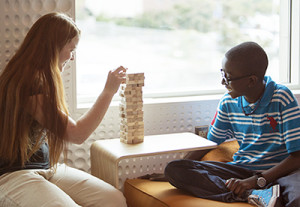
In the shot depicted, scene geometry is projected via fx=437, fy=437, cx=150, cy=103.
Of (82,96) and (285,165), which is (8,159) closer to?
(82,96)

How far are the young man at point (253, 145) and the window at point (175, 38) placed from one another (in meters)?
0.83

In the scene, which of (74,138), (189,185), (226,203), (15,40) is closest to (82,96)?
(15,40)

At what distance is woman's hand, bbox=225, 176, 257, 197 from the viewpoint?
6.74 ft

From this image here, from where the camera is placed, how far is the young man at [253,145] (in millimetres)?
2039

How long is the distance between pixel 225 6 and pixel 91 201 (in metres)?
1.97

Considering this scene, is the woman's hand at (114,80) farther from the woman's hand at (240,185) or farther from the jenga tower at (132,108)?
the woman's hand at (240,185)

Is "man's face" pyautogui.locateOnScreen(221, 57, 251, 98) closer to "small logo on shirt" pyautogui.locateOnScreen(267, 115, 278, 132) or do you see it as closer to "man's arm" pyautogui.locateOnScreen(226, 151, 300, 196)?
"small logo on shirt" pyautogui.locateOnScreen(267, 115, 278, 132)

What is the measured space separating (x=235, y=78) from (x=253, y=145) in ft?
1.19

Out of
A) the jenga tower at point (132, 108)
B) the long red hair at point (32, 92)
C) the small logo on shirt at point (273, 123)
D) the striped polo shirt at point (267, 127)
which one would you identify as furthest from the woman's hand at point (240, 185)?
the long red hair at point (32, 92)

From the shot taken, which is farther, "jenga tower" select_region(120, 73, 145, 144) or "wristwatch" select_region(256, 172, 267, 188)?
"jenga tower" select_region(120, 73, 145, 144)

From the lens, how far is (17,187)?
5.81 ft

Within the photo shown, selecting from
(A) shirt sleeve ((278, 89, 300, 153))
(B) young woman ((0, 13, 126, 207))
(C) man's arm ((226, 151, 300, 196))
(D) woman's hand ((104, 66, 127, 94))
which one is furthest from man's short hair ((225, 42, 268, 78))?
(B) young woman ((0, 13, 126, 207))

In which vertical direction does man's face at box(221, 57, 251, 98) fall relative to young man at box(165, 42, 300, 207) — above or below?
above

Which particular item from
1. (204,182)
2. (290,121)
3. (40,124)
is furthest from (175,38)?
(40,124)
